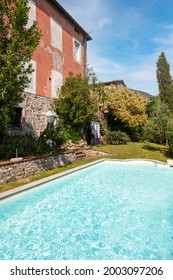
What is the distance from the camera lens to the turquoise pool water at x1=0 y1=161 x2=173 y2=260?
496cm

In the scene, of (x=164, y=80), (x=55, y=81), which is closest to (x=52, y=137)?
(x=55, y=81)

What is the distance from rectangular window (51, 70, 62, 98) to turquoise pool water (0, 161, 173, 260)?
9582 mm

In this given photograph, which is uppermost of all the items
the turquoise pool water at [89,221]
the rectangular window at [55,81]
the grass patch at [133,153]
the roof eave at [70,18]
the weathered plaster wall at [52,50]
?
the roof eave at [70,18]

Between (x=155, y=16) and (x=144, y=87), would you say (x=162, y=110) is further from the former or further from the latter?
(x=144, y=87)

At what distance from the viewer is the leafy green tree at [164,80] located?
1289 inches

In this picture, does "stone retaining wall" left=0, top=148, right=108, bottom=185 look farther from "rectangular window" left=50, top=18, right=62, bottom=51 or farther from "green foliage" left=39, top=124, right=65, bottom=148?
"rectangular window" left=50, top=18, right=62, bottom=51

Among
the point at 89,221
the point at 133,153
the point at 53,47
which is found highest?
the point at 53,47

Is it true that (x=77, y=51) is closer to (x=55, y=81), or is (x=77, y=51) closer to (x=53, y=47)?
(x=53, y=47)

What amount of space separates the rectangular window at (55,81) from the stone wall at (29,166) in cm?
649

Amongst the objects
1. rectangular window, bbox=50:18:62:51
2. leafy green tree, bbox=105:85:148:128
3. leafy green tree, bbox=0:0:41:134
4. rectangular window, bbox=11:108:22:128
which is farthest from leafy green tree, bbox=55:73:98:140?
leafy green tree, bbox=0:0:41:134

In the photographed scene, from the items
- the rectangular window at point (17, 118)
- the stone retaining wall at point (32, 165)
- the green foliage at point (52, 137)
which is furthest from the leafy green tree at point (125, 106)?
the rectangular window at point (17, 118)

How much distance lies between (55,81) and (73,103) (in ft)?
9.33

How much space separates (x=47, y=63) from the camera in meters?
17.1

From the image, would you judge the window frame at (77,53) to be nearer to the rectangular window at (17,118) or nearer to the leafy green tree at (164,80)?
the rectangular window at (17,118)
